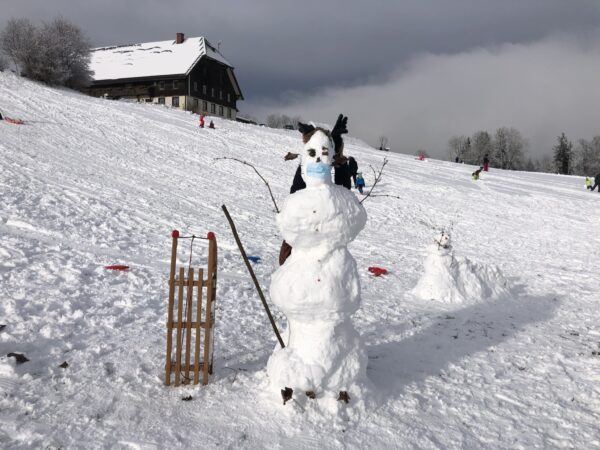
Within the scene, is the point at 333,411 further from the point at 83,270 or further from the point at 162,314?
the point at 83,270

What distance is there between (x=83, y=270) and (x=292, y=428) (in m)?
4.52

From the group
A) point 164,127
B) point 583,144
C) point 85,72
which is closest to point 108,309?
point 164,127

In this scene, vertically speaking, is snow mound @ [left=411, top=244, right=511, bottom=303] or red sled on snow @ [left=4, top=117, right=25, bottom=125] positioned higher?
red sled on snow @ [left=4, top=117, right=25, bottom=125]

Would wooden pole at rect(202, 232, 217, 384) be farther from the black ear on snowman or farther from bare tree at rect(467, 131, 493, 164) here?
bare tree at rect(467, 131, 493, 164)

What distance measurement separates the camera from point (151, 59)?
168 ft

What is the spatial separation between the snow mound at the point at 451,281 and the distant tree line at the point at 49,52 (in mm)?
35929

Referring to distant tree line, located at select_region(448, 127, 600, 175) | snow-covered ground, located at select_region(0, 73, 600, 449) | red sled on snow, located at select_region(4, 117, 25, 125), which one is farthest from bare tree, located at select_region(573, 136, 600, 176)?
red sled on snow, located at select_region(4, 117, 25, 125)

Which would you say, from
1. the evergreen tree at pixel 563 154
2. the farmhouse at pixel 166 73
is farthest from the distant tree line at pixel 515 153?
the farmhouse at pixel 166 73

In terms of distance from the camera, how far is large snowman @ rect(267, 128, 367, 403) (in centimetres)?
362

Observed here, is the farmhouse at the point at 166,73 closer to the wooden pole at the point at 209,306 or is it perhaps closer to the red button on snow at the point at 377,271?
the red button on snow at the point at 377,271

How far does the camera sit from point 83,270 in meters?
6.57

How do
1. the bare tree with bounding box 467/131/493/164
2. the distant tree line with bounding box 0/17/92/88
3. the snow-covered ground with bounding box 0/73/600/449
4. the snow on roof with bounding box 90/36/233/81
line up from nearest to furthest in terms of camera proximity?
the snow-covered ground with bounding box 0/73/600/449, the distant tree line with bounding box 0/17/92/88, the snow on roof with bounding box 90/36/233/81, the bare tree with bounding box 467/131/493/164

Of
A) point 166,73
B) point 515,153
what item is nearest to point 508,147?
point 515,153

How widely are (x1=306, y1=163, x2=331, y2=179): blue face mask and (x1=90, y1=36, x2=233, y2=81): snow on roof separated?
48.7 m
